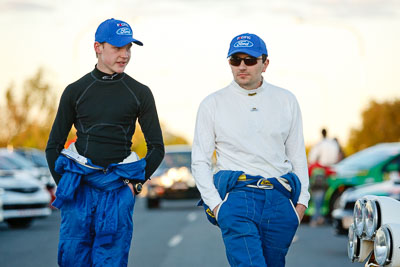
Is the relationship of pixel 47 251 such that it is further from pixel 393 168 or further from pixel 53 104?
pixel 53 104

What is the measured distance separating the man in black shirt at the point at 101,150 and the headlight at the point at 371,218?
151cm

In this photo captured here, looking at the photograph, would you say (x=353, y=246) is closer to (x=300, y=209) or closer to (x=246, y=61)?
(x=300, y=209)

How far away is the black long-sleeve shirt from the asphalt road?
6.32 meters

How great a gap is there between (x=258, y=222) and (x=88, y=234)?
3.35ft

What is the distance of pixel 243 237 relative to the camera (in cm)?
571

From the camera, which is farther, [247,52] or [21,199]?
[21,199]

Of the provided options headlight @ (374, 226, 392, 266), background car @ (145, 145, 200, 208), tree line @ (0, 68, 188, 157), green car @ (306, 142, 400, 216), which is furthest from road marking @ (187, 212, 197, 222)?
tree line @ (0, 68, 188, 157)

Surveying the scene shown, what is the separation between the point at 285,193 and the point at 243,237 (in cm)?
39

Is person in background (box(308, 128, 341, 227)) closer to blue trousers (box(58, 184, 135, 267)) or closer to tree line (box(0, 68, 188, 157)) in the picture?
blue trousers (box(58, 184, 135, 267))

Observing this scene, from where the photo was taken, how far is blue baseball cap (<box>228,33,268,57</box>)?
5992mm

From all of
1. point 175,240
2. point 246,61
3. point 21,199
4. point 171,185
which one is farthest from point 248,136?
point 171,185

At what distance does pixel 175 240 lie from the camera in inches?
636

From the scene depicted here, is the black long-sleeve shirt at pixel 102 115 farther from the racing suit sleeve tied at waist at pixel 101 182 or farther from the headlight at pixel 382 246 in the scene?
the headlight at pixel 382 246

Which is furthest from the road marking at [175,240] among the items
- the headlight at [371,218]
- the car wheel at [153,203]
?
the headlight at [371,218]
